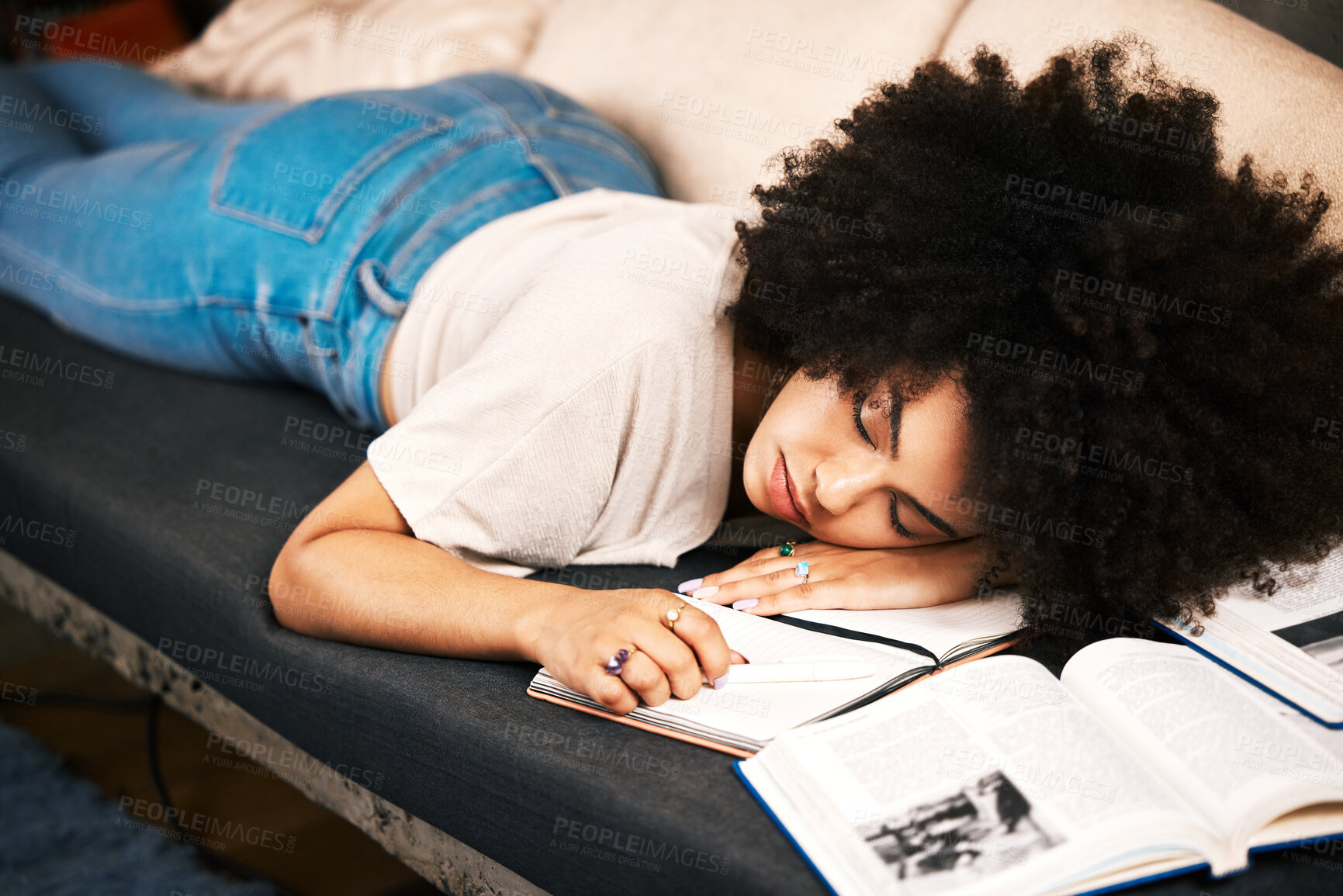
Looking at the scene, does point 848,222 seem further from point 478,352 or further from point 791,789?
point 791,789

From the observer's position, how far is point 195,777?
1.43 meters

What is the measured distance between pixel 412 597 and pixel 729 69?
1058 mm

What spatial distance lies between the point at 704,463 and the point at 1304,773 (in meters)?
0.65

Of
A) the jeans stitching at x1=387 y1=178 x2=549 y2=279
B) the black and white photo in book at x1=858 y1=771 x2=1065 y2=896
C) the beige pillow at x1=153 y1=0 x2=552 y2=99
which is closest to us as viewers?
the black and white photo in book at x1=858 y1=771 x2=1065 y2=896

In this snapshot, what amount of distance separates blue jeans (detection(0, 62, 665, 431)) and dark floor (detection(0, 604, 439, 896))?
0.59 m

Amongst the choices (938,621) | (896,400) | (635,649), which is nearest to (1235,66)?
(896,400)

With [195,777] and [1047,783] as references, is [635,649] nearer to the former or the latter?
[1047,783]

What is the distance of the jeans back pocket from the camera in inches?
54.0

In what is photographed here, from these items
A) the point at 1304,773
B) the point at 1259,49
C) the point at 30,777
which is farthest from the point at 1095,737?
the point at 30,777

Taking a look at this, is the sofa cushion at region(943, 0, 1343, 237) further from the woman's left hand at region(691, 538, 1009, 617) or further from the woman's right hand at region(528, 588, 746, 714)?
the woman's right hand at region(528, 588, 746, 714)

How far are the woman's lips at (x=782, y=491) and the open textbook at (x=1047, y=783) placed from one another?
0.23 m

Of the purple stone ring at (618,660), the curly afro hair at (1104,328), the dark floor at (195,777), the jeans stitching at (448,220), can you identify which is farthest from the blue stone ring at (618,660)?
the jeans stitching at (448,220)

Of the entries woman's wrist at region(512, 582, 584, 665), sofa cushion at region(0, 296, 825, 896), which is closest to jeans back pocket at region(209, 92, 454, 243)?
sofa cushion at region(0, 296, 825, 896)

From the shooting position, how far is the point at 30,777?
1373 mm
